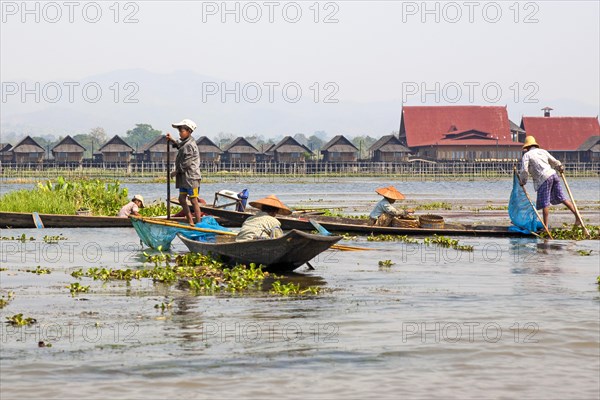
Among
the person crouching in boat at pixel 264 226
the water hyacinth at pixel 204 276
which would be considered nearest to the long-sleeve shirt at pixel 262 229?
the person crouching in boat at pixel 264 226

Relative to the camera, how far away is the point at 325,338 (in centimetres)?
763

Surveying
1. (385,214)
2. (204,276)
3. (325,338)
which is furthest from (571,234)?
(325,338)

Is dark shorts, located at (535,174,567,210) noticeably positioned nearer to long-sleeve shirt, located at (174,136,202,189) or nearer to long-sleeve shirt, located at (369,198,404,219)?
long-sleeve shirt, located at (369,198,404,219)

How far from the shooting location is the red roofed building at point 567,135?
7475cm

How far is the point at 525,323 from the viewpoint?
8242mm

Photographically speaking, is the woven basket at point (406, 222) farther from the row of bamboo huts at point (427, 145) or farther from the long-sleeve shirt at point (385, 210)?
the row of bamboo huts at point (427, 145)

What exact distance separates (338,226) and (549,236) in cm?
354

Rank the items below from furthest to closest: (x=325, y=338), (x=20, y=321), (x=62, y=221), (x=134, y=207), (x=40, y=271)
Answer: (x=62, y=221), (x=134, y=207), (x=40, y=271), (x=20, y=321), (x=325, y=338)

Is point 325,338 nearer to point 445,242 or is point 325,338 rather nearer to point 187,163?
point 187,163

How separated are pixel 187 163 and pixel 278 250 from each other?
2.65m

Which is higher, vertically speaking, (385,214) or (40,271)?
(385,214)

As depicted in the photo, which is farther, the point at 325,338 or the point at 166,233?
the point at 166,233

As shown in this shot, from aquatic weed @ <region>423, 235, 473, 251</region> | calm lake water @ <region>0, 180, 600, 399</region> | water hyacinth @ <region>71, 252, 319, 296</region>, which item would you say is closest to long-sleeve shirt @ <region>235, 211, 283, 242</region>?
water hyacinth @ <region>71, 252, 319, 296</region>

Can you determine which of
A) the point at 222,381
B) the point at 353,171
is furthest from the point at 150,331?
the point at 353,171
